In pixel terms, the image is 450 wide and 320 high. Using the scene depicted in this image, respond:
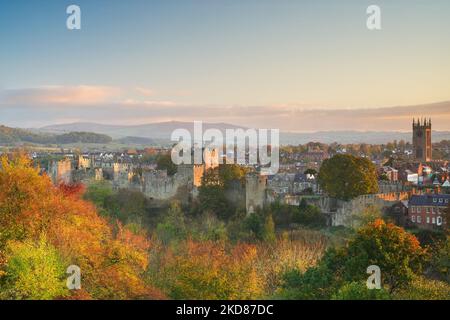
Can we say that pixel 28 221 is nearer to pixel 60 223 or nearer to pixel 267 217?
pixel 60 223

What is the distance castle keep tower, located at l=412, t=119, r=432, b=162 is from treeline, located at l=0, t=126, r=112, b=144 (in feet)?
209

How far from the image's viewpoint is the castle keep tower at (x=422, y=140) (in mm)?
56656

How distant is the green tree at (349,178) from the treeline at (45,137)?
74.6m

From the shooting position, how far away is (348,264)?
15.6 meters

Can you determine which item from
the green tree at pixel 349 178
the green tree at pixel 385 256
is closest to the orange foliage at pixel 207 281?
the green tree at pixel 385 256

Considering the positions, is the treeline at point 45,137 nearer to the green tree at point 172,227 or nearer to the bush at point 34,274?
the green tree at point 172,227

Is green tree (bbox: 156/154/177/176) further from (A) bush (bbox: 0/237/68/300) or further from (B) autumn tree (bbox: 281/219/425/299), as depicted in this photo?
(A) bush (bbox: 0/237/68/300)

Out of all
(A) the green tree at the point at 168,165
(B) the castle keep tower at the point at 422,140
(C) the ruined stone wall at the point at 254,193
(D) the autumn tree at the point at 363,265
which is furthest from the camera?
(B) the castle keep tower at the point at 422,140

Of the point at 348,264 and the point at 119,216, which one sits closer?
the point at 348,264

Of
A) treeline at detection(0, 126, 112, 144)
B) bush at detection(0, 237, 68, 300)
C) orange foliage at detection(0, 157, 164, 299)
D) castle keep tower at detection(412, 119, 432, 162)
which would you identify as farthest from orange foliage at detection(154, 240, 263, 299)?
treeline at detection(0, 126, 112, 144)

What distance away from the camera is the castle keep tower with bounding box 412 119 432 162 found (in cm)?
5666

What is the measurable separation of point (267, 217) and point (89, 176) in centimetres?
1713

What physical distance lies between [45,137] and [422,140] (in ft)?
253
